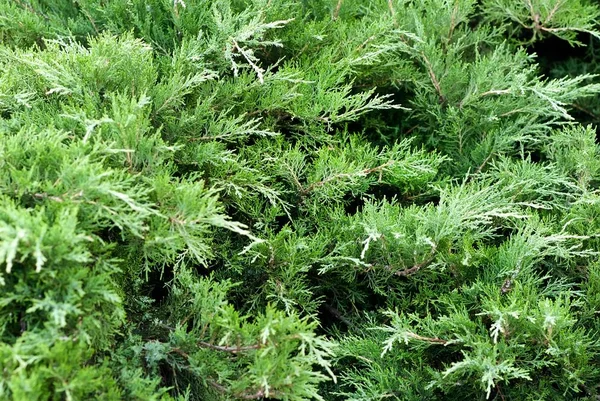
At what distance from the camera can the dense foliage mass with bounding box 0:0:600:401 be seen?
63.4 inches

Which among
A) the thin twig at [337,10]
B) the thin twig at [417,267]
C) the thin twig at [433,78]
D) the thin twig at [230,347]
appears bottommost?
the thin twig at [417,267]

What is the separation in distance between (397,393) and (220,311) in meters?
0.73

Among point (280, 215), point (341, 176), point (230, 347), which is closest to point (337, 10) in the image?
point (341, 176)

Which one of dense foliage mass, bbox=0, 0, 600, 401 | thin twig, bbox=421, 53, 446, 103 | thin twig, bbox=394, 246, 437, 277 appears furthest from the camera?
thin twig, bbox=421, 53, 446, 103

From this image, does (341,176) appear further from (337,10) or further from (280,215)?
(337,10)

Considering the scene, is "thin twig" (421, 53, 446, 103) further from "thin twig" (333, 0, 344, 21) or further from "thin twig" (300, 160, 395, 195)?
"thin twig" (300, 160, 395, 195)

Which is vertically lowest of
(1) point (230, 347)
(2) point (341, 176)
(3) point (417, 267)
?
(3) point (417, 267)

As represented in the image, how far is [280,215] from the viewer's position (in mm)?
2301

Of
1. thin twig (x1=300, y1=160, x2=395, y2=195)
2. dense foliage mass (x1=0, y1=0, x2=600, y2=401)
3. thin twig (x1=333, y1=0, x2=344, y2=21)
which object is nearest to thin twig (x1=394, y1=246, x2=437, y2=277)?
dense foliage mass (x1=0, y1=0, x2=600, y2=401)

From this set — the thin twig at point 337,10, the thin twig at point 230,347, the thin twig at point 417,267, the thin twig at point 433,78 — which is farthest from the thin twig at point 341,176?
the thin twig at point 337,10

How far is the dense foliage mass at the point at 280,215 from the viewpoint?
161cm

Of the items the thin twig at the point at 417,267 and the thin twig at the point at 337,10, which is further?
the thin twig at the point at 337,10

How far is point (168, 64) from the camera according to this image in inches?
89.0

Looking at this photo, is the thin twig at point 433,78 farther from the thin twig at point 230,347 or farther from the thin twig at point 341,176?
the thin twig at point 230,347
